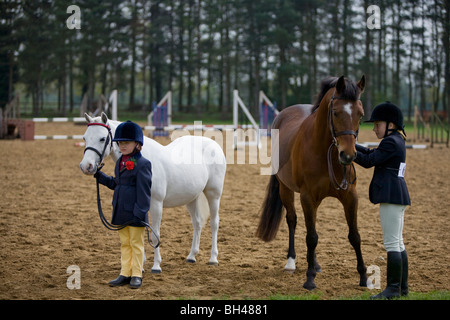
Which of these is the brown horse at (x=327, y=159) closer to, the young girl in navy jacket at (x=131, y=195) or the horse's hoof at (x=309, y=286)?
the horse's hoof at (x=309, y=286)

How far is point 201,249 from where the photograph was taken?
229 inches

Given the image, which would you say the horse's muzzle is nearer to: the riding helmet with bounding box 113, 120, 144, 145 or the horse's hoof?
the riding helmet with bounding box 113, 120, 144, 145

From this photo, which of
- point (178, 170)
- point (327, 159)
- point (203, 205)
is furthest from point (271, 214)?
point (327, 159)

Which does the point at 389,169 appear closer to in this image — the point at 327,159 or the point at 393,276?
the point at 327,159

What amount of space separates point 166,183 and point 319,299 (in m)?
1.92

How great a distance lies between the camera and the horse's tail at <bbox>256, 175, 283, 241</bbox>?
573cm

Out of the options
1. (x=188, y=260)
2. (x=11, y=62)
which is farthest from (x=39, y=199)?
(x=11, y=62)

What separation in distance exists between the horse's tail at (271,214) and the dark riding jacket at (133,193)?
191 centimetres

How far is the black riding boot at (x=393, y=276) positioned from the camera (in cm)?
396

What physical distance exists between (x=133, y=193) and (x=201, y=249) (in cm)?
183

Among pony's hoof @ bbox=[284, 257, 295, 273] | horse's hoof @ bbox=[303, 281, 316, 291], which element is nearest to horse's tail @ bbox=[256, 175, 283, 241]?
pony's hoof @ bbox=[284, 257, 295, 273]

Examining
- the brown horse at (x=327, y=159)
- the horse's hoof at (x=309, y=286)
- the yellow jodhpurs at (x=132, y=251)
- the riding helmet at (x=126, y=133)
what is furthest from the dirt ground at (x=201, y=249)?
the riding helmet at (x=126, y=133)

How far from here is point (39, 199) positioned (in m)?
8.59
